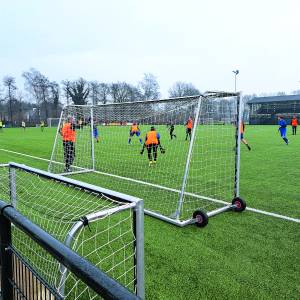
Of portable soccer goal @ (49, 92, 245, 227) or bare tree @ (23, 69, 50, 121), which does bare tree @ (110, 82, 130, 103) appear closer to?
bare tree @ (23, 69, 50, 121)

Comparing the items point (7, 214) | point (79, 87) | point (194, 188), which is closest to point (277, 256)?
point (7, 214)

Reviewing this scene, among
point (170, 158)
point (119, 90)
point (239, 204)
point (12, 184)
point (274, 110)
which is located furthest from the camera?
point (119, 90)

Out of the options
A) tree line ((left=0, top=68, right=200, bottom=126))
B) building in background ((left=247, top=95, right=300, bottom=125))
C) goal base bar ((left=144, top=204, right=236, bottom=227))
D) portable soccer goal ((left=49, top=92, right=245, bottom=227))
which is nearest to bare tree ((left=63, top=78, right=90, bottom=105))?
tree line ((left=0, top=68, right=200, bottom=126))

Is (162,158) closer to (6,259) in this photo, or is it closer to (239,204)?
(239,204)

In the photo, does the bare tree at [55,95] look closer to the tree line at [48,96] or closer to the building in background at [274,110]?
the tree line at [48,96]

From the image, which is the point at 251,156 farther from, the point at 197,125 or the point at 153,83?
the point at 153,83

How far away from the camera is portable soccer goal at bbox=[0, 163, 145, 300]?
2232 millimetres

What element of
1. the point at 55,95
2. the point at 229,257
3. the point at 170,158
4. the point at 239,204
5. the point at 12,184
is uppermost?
the point at 55,95

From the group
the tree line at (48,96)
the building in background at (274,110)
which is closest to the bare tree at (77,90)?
the tree line at (48,96)

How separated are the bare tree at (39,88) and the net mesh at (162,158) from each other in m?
68.9

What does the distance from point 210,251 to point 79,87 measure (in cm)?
8155

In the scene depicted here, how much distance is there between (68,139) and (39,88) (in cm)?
7496

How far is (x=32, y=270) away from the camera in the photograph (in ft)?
5.67

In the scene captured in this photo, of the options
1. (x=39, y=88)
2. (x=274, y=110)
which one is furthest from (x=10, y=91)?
(x=274, y=110)
